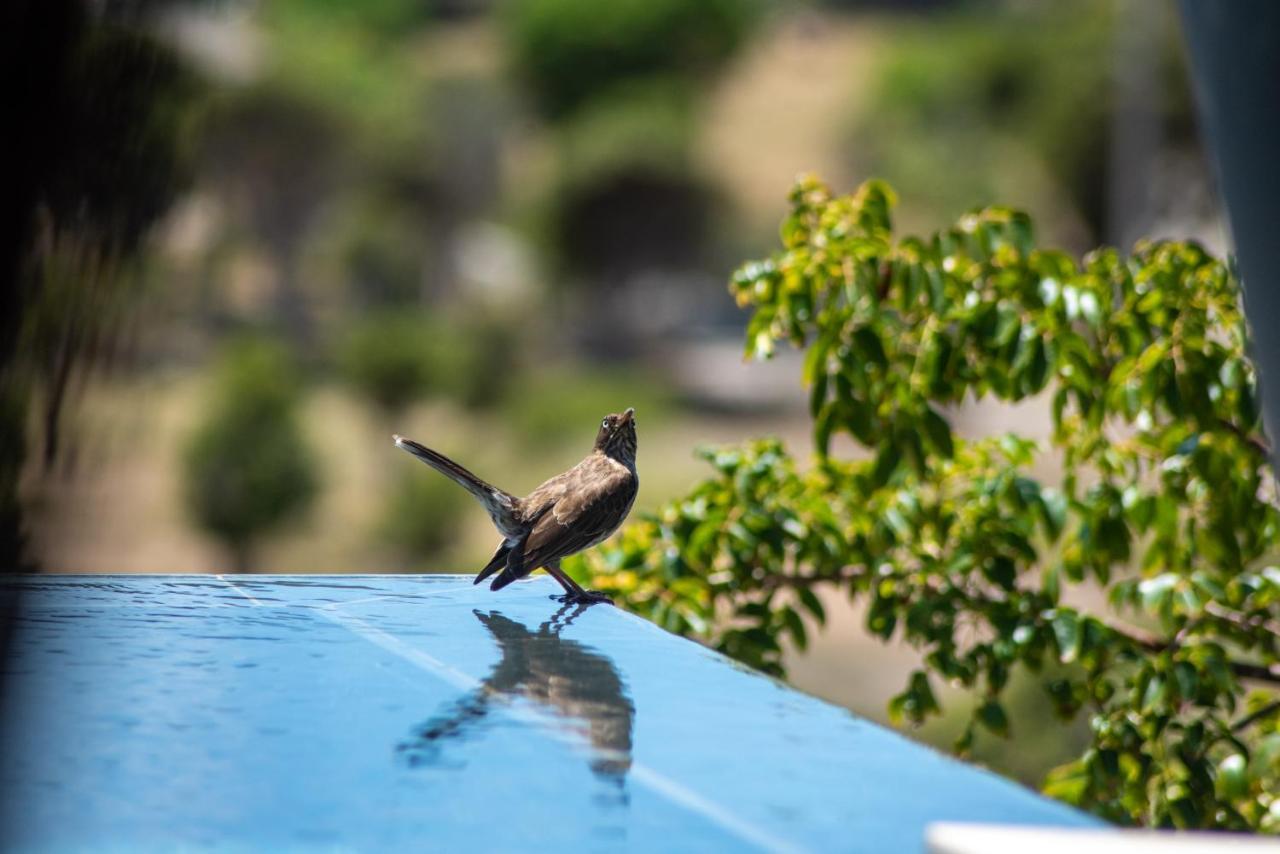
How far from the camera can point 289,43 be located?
41.2m

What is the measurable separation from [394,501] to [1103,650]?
18658 mm

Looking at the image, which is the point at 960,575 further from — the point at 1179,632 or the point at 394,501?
the point at 394,501

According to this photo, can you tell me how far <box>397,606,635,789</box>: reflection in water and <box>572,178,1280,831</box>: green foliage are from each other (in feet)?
3.41

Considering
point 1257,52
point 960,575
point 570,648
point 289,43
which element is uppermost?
point 289,43

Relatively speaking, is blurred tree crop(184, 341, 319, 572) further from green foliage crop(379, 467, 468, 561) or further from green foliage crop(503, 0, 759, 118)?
green foliage crop(503, 0, 759, 118)

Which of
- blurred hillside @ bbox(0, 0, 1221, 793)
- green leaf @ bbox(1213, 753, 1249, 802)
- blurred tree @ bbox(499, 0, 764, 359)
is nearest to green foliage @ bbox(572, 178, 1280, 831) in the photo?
green leaf @ bbox(1213, 753, 1249, 802)

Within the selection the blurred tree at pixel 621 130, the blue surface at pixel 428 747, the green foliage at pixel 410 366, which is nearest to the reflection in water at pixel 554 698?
the blue surface at pixel 428 747

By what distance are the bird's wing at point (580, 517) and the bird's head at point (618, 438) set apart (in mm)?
162

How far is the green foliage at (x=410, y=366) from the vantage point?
76.6 feet

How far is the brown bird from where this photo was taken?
10.0 feet

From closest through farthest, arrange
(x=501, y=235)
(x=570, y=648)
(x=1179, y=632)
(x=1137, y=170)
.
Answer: (x=570, y=648) < (x=1179, y=632) < (x=1137, y=170) < (x=501, y=235)

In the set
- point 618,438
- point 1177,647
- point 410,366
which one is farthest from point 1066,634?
point 410,366

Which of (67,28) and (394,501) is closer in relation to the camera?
(67,28)

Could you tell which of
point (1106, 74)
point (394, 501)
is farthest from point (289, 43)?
point (394, 501)
